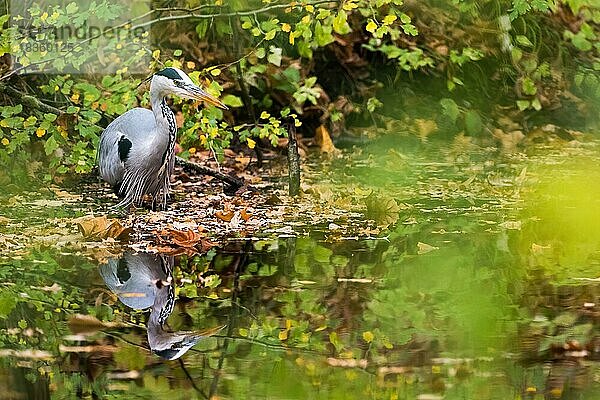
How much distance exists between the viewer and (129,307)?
3727mm

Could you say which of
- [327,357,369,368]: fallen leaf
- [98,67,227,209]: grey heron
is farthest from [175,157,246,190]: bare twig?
[327,357,369,368]: fallen leaf

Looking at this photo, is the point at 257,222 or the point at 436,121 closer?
the point at 257,222

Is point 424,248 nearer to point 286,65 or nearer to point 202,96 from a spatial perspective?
point 202,96

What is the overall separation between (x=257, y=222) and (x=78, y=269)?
1.06 meters

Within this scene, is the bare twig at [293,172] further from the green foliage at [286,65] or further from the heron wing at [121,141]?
the heron wing at [121,141]

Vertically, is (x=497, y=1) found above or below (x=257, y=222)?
above

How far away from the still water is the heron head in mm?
666

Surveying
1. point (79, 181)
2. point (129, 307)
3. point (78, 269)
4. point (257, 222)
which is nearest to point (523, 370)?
point (129, 307)

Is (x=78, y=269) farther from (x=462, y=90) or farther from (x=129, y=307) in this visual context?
(x=462, y=90)

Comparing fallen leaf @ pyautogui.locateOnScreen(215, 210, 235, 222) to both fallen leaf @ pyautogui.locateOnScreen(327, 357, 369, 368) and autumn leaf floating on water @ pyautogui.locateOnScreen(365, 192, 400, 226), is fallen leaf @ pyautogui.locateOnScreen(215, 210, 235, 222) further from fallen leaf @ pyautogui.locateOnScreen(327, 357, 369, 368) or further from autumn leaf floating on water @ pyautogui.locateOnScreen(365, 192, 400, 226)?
fallen leaf @ pyautogui.locateOnScreen(327, 357, 369, 368)

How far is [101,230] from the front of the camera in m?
4.70

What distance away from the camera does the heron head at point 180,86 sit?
5.06 meters

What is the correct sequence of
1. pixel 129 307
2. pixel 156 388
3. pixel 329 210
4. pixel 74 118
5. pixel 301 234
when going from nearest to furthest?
1. pixel 156 388
2. pixel 129 307
3. pixel 301 234
4. pixel 329 210
5. pixel 74 118

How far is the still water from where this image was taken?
298 cm
